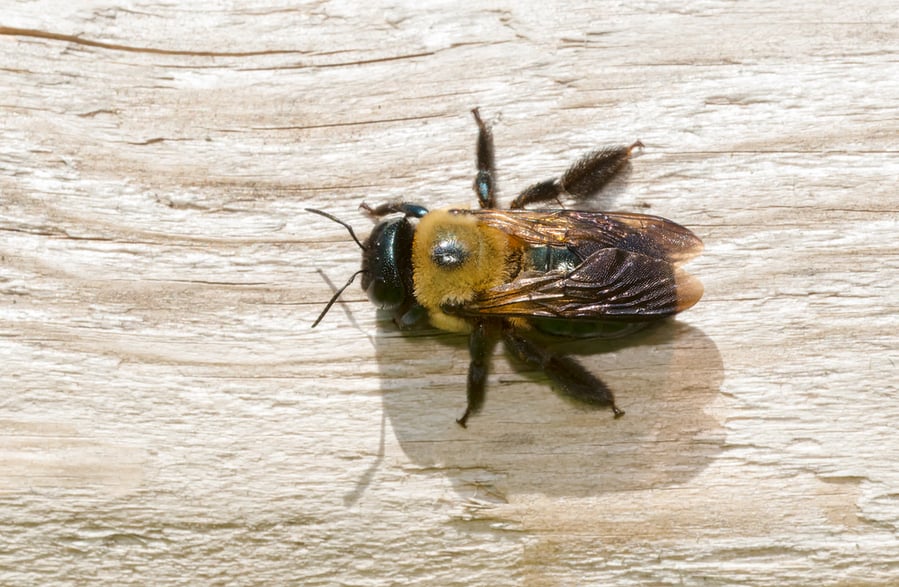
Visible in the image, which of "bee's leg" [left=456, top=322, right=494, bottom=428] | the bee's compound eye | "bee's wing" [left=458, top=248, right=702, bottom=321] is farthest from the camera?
the bee's compound eye

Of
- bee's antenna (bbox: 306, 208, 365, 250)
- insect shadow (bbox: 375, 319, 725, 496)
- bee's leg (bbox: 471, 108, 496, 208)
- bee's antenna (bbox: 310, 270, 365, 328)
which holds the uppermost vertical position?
bee's leg (bbox: 471, 108, 496, 208)

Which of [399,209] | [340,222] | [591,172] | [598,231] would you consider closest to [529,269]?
[598,231]

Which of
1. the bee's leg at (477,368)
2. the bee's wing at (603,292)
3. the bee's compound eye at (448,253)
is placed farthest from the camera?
the bee's compound eye at (448,253)

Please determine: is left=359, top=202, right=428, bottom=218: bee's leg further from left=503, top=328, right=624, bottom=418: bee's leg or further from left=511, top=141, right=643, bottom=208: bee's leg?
left=503, top=328, right=624, bottom=418: bee's leg

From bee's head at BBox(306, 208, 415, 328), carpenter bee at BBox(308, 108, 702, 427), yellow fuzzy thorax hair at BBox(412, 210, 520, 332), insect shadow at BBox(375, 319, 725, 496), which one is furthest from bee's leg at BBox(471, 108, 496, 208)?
insect shadow at BBox(375, 319, 725, 496)

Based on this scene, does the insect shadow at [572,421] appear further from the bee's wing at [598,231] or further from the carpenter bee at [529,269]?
the bee's wing at [598,231]

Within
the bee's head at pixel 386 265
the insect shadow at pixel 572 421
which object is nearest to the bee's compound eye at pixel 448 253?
the bee's head at pixel 386 265

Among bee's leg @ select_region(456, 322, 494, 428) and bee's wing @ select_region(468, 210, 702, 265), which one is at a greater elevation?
bee's wing @ select_region(468, 210, 702, 265)
